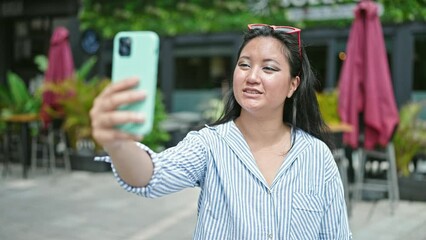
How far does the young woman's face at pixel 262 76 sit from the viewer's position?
1770 millimetres

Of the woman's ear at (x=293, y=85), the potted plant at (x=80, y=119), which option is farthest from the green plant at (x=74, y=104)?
the woman's ear at (x=293, y=85)

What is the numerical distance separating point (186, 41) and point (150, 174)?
13.9m

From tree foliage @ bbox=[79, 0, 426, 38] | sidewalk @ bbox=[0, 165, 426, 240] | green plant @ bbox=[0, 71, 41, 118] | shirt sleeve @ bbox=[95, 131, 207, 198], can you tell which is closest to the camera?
shirt sleeve @ bbox=[95, 131, 207, 198]

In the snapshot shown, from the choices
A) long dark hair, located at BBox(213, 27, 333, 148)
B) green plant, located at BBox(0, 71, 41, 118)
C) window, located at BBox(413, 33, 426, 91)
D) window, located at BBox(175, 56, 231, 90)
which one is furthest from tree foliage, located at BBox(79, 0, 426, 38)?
long dark hair, located at BBox(213, 27, 333, 148)

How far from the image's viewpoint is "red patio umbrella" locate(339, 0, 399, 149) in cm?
684

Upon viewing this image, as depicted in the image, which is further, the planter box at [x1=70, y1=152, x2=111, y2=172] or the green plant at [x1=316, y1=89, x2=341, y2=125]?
the planter box at [x1=70, y1=152, x2=111, y2=172]

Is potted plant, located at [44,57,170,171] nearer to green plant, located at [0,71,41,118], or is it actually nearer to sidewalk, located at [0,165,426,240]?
green plant, located at [0,71,41,118]

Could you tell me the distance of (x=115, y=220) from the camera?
6324mm

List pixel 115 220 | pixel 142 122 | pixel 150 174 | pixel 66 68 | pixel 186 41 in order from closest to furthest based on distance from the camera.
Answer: pixel 142 122
pixel 150 174
pixel 115 220
pixel 66 68
pixel 186 41

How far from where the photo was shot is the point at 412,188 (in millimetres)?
7348

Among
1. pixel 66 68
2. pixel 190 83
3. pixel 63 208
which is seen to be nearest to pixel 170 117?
pixel 190 83

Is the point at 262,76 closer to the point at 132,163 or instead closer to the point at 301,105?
the point at 301,105

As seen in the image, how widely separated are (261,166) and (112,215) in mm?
5019

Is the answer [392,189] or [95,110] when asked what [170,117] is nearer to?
[392,189]
